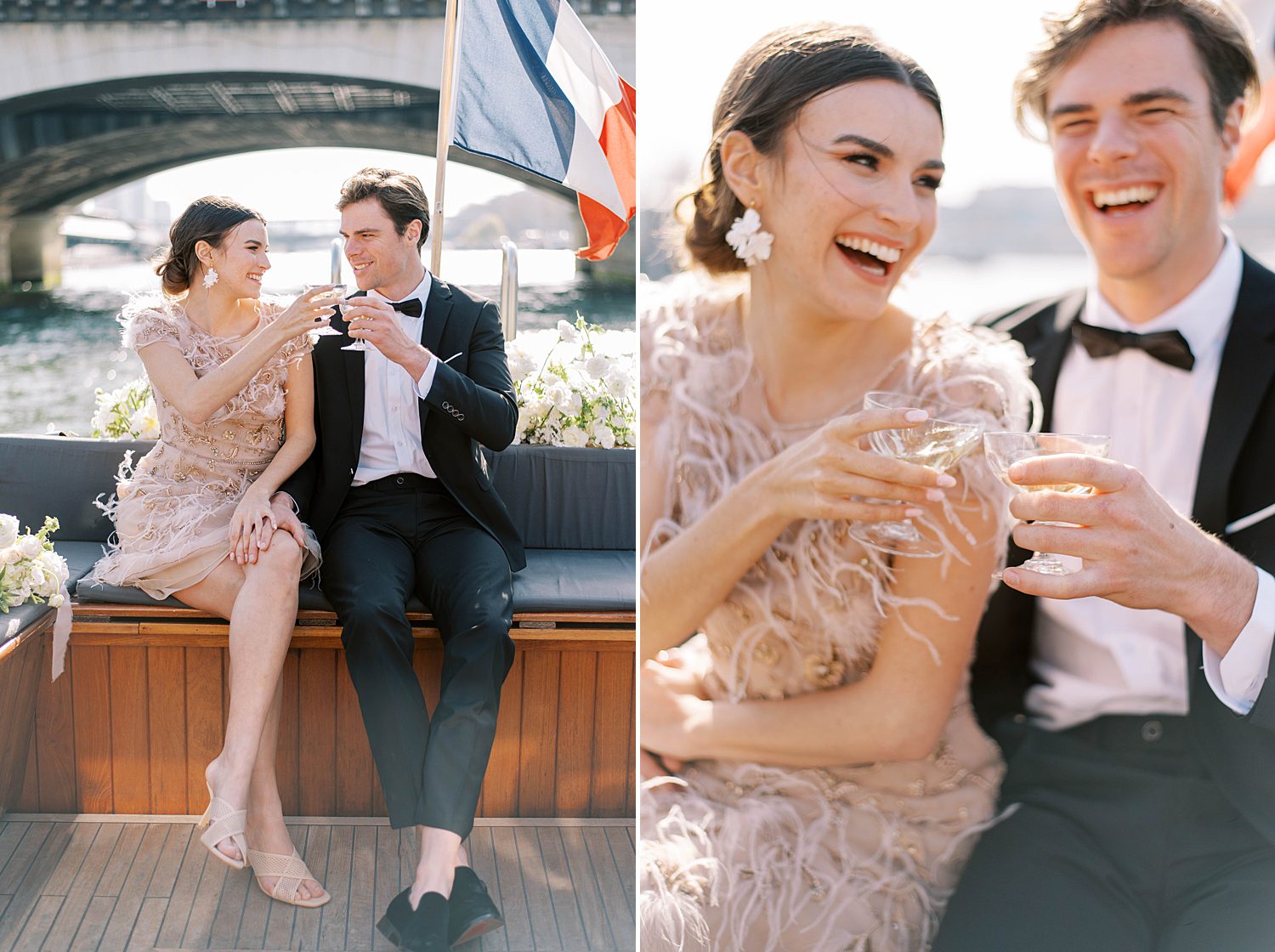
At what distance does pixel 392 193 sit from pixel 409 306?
0.27 metres

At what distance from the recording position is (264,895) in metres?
2.20

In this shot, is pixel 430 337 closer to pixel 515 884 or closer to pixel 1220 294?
pixel 515 884

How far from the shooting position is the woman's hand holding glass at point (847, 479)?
1.27 meters

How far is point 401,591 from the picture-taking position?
2336 mm

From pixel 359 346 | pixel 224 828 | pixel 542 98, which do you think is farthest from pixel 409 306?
pixel 224 828

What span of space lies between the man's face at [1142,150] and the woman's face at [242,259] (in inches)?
74.0

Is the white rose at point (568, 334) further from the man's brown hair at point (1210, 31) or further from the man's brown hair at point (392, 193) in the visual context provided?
the man's brown hair at point (1210, 31)

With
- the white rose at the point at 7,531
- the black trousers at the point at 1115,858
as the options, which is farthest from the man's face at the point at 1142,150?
the white rose at the point at 7,531

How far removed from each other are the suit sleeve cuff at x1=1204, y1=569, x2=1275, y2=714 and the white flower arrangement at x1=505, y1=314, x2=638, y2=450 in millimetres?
2020

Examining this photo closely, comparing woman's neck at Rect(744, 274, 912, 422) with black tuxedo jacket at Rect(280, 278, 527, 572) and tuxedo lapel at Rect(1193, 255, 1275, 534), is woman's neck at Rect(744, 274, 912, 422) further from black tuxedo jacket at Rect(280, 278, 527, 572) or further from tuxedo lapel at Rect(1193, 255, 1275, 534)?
black tuxedo jacket at Rect(280, 278, 527, 572)

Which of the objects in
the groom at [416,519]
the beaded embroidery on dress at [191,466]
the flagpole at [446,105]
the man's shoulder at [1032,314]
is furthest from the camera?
the flagpole at [446,105]

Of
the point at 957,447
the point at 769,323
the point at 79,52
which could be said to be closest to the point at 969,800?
the point at 957,447

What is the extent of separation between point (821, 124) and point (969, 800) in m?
0.88

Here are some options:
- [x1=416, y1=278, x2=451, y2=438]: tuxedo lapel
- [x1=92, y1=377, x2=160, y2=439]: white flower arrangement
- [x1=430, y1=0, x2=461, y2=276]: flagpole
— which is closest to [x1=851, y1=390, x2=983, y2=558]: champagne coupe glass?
[x1=416, y1=278, x2=451, y2=438]: tuxedo lapel
